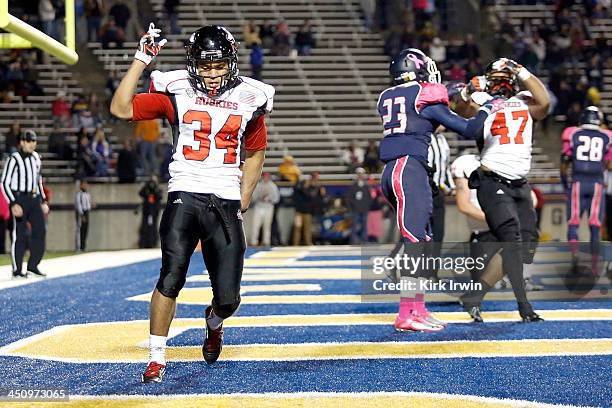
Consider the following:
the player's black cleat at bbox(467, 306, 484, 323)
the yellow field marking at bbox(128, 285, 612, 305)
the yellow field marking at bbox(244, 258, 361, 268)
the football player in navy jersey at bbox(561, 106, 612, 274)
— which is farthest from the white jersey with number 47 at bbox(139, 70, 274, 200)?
the yellow field marking at bbox(244, 258, 361, 268)

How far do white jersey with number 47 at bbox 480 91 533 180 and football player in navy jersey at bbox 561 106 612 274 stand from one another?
362 cm

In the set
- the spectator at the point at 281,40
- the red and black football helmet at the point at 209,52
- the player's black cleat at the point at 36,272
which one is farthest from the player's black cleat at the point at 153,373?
the spectator at the point at 281,40

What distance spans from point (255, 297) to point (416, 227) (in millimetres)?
2245

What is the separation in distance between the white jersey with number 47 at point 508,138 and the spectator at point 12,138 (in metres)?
13.3

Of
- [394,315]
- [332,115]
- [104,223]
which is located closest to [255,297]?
[394,315]

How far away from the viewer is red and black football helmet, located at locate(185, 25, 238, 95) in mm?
4238

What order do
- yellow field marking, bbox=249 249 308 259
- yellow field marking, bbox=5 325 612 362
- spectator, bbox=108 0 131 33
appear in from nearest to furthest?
yellow field marking, bbox=5 325 612 362
yellow field marking, bbox=249 249 308 259
spectator, bbox=108 0 131 33

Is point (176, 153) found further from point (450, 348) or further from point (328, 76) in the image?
point (328, 76)

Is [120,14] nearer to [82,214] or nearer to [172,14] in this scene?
[172,14]

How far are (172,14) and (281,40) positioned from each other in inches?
101

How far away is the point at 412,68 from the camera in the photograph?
19.9 ft

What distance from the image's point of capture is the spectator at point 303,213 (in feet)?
57.6

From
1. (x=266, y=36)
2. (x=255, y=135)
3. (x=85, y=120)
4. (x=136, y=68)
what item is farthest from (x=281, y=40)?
(x=136, y=68)

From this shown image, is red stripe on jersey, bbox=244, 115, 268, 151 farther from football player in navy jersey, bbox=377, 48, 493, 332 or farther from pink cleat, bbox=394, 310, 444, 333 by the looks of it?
pink cleat, bbox=394, 310, 444, 333
